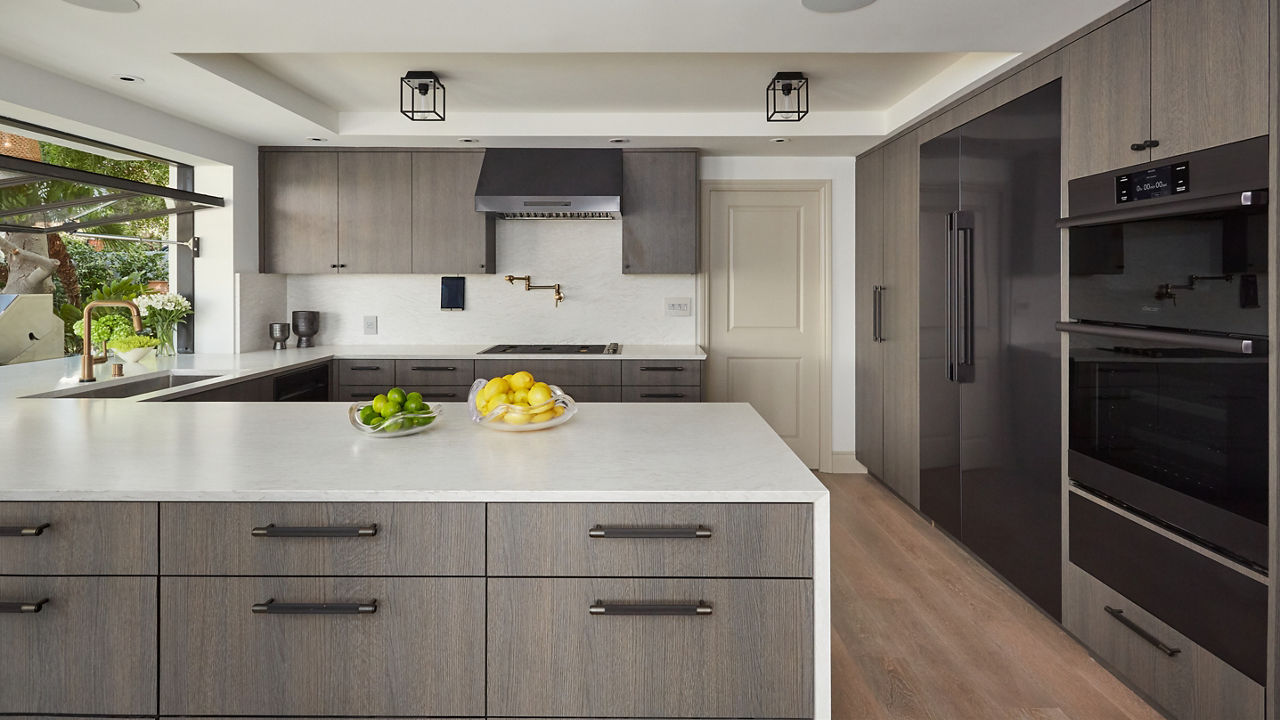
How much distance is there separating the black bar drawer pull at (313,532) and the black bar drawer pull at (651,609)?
47cm

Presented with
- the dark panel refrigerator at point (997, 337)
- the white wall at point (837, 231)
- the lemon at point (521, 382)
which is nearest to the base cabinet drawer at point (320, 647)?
the lemon at point (521, 382)

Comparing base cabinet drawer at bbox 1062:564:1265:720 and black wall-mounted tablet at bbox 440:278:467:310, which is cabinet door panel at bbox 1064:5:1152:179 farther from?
black wall-mounted tablet at bbox 440:278:467:310

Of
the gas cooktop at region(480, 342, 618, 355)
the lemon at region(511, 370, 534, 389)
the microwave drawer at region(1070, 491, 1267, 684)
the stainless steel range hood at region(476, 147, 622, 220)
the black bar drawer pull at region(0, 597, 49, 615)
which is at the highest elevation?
the stainless steel range hood at region(476, 147, 622, 220)

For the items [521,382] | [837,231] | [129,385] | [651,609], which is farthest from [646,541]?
[837,231]

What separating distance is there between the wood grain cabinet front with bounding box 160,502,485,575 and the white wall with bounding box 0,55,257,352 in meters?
2.45

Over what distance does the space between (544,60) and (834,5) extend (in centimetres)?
154

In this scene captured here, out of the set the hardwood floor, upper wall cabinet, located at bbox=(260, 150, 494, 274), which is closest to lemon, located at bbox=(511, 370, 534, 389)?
the hardwood floor

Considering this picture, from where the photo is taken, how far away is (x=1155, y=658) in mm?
2152

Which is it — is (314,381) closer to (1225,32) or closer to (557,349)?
(557,349)

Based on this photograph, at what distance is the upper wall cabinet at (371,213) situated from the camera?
4.69 m

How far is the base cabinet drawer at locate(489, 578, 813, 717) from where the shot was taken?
4.86 ft

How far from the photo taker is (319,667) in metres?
1.48

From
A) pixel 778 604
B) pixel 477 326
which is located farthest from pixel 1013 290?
pixel 477 326

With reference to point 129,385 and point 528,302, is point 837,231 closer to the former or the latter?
point 528,302
